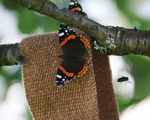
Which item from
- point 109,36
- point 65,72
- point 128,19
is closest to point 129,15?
point 128,19

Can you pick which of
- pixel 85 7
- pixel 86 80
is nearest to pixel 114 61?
pixel 85 7

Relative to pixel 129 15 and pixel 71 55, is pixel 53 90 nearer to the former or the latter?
pixel 71 55

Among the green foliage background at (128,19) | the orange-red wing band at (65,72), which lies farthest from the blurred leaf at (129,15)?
the orange-red wing band at (65,72)

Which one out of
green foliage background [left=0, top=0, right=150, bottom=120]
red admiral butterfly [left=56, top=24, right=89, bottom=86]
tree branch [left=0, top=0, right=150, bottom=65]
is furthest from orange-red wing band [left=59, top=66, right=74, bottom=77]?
green foliage background [left=0, top=0, right=150, bottom=120]

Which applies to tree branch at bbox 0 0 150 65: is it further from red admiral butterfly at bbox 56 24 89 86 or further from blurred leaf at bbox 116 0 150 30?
Answer: blurred leaf at bbox 116 0 150 30

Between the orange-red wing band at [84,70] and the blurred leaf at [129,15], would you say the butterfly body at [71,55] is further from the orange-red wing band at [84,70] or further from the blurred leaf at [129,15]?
the blurred leaf at [129,15]

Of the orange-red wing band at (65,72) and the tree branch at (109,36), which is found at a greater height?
the tree branch at (109,36)
